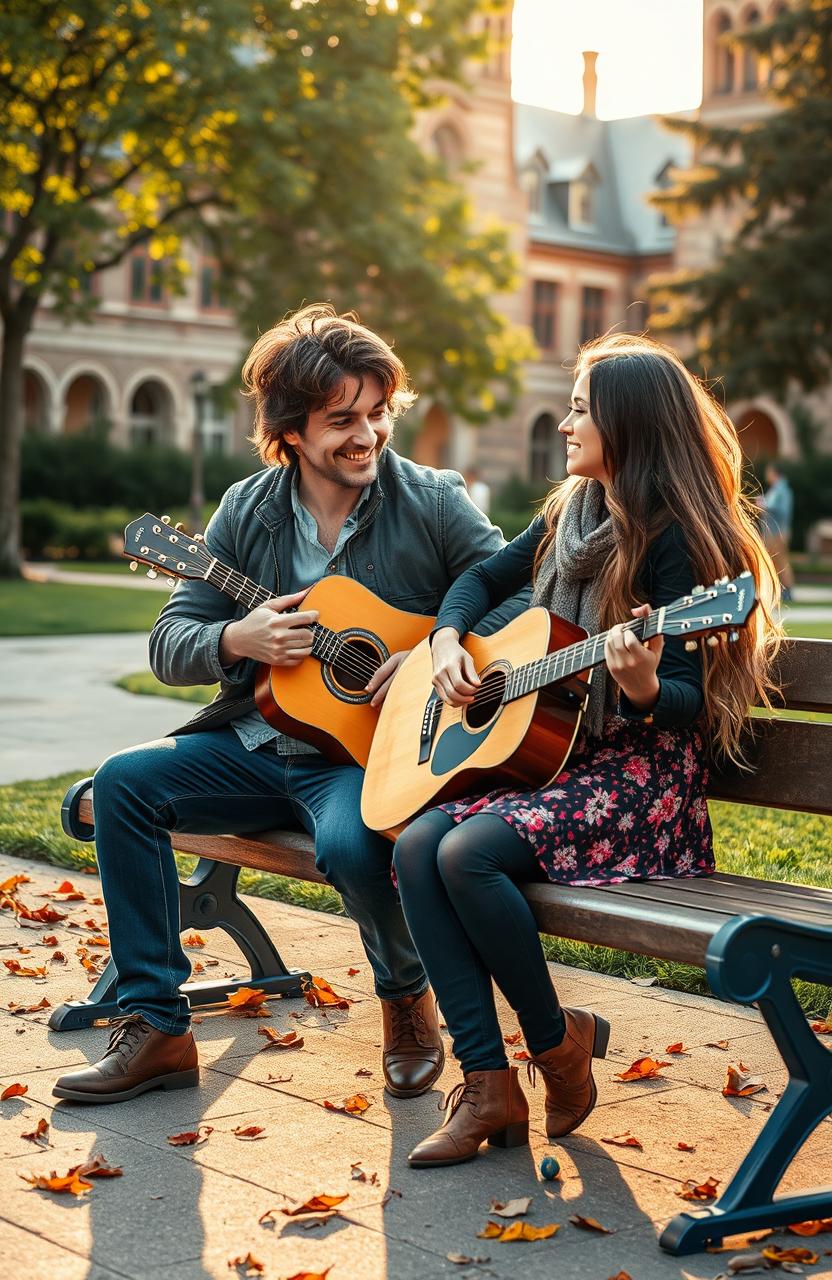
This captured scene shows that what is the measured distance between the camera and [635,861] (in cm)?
354

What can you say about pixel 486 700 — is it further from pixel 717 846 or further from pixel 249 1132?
pixel 717 846

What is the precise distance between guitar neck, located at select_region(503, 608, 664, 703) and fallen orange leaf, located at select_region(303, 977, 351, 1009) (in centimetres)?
136

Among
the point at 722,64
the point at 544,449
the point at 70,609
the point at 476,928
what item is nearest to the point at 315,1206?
the point at 476,928

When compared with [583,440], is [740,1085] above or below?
below

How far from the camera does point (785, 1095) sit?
3.08 meters

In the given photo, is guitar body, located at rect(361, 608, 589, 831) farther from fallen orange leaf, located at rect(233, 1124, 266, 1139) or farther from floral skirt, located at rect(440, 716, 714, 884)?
fallen orange leaf, located at rect(233, 1124, 266, 1139)

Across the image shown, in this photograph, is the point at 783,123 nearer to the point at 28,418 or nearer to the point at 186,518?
the point at 186,518

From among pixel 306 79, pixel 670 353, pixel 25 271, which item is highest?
pixel 306 79

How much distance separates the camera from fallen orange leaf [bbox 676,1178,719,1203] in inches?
127

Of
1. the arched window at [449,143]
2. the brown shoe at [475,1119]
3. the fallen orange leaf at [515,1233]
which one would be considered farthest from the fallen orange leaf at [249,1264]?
the arched window at [449,143]

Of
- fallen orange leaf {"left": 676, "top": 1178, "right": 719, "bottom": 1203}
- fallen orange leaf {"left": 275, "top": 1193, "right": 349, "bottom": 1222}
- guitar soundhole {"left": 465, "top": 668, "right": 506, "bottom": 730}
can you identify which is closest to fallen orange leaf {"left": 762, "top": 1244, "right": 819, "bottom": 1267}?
fallen orange leaf {"left": 676, "top": 1178, "right": 719, "bottom": 1203}

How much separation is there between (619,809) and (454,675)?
0.47 meters

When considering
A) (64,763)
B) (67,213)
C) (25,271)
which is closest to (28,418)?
(25,271)

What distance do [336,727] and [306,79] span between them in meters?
21.2
